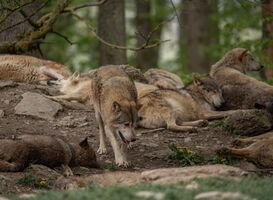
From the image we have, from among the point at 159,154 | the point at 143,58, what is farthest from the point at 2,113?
the point at 143,58

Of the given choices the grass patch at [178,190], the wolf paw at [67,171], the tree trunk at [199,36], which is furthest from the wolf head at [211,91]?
the tree trunk at [199,36]

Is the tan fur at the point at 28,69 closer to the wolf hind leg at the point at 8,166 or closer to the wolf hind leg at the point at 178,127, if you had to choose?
the wolf hind leg at the point at 178,127

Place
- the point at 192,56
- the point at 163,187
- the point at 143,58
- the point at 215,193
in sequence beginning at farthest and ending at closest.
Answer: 1. the point at 192,56
2. the point at 143,58
3. the point at 163,187
4. the point at 215,193

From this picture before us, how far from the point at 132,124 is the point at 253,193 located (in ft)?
14.8

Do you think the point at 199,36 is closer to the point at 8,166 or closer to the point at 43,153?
the point at 43,153

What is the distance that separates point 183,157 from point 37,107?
3.33 meters

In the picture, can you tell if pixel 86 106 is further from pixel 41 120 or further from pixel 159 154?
pixel 159 154

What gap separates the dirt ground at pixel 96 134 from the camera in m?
12.6

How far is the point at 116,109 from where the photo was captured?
1206cm

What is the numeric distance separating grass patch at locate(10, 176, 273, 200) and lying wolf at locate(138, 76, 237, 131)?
5.49 m

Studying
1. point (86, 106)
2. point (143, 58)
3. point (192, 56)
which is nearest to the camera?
point (86, 106)

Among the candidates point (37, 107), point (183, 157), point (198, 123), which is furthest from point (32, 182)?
point (198, 123)

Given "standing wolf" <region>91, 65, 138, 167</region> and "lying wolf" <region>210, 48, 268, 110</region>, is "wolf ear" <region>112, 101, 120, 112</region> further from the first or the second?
"lying wolf" <region>210, 48, 268, 110</region>

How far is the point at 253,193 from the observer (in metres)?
7.69
